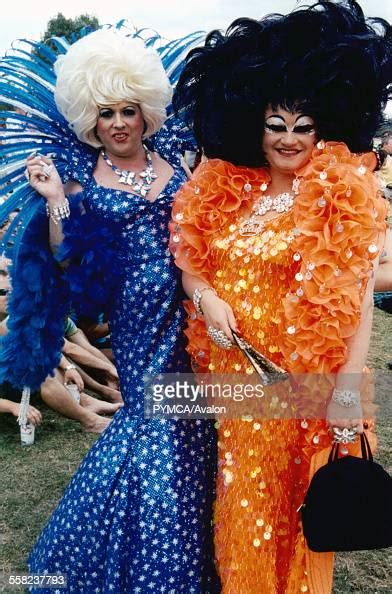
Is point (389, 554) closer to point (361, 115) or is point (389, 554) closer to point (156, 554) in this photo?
point (156, 554)

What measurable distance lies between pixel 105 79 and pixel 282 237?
754 mm

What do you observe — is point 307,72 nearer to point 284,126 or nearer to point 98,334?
point 284,126

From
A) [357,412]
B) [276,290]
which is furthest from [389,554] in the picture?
[276,290]

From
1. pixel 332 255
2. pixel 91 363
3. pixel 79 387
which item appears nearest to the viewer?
pixel 332 255

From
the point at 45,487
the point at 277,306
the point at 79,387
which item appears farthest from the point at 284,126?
the point at 79,387

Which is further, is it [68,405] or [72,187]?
[68,405]

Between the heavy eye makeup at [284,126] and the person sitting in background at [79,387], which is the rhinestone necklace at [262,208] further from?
the person sitting in background at [79,387]

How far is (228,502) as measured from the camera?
2113 mm

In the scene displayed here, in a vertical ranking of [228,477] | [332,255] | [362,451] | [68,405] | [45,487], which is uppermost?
[332,255]

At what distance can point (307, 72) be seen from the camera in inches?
74.4

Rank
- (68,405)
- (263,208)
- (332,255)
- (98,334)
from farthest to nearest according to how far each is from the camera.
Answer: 1. (98,334)
2. (68,405)
3. (263,208)
4. (332,255)

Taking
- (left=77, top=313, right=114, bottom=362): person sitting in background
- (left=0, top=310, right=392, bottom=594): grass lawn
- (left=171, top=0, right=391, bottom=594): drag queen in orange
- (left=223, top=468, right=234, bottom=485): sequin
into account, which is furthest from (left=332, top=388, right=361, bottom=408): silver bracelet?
(left=77, top=313, right=114, bottom=362): person sitting in background

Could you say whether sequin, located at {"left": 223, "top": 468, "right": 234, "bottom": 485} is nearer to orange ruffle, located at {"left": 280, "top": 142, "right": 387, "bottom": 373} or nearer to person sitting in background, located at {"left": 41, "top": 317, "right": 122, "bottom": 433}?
orange ruffle, located at {"left": 280, "top": 142, "right": 387, "bottom": 373}

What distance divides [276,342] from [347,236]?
38cm
